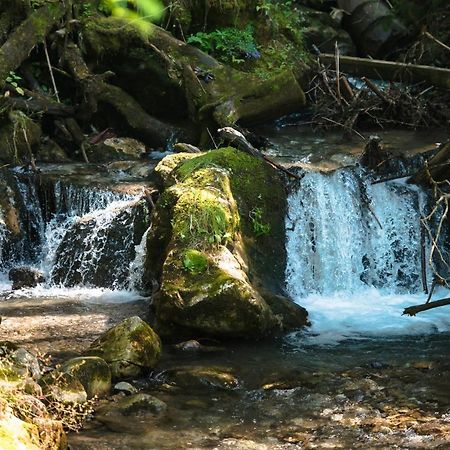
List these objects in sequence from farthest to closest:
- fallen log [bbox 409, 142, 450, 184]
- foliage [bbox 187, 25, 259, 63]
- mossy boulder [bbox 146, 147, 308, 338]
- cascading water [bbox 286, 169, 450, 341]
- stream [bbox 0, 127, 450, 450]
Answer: foliage [bbox 187, 25, 259, 63] → fallen log [bbox 409, 142, 450, 184] → cascading water [bbox 286, 169, 450, 341] → mossy boulder [bbox 146, 147, 308, 338] → stream [bbox 0, 127, 450, 450]

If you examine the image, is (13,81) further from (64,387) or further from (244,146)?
(64,387)

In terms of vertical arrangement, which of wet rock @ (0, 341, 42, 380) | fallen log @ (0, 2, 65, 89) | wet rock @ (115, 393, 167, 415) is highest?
fallen log @ (0, 2, 65, 89)

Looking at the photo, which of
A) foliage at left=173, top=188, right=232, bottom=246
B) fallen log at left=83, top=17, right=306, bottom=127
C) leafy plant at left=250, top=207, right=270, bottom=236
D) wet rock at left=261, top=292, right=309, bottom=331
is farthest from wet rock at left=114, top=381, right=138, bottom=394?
fallen log at left=83, top=17, right=306, bottom=127

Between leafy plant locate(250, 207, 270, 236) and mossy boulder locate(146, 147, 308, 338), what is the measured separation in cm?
1

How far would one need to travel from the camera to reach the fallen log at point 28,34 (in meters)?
10.9

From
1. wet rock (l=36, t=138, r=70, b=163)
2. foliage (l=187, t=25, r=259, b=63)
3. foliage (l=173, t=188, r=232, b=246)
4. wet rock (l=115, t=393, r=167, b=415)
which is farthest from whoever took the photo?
foliage (l=187, t=25, r=259, b=63)

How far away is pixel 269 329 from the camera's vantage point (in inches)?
274

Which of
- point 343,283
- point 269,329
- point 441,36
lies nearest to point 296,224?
point 343,283

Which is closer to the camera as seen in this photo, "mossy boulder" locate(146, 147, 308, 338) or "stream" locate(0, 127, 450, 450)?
"stream" locate(0, 127, 450, 450)

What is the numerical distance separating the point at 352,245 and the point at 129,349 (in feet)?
13.3

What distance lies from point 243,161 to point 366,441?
4.35 metres

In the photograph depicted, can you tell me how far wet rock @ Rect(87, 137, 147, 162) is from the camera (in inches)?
436

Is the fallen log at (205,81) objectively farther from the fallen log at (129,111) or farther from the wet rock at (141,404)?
the wet rock at (141,404)

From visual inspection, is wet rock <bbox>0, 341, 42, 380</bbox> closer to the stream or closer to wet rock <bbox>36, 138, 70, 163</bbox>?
the stream
